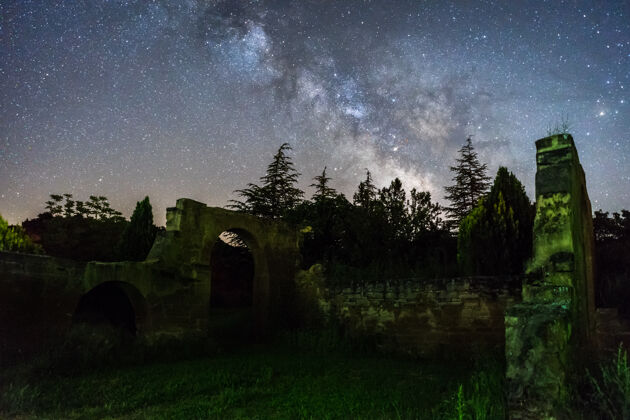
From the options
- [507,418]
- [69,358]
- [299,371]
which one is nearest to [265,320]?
[299,371]

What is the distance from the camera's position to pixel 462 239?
A: 1087 centimetres

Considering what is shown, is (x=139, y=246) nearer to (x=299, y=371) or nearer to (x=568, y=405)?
(x=299, y=371)

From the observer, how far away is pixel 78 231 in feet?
64.1

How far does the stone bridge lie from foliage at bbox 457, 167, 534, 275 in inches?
201

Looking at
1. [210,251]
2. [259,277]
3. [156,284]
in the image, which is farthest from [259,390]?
[259,277]

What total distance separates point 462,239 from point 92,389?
885 centimetres

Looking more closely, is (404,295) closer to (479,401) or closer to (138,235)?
(479,401)

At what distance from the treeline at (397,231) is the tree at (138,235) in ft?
17.3

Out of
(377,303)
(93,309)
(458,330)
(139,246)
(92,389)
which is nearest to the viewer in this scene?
(92,389)

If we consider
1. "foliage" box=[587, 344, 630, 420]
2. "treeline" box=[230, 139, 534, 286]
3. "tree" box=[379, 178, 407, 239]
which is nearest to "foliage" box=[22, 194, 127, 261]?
"treeline" box=[230, 139, 534, 286]

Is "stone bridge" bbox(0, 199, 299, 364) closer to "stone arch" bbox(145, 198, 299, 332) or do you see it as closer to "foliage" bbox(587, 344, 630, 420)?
"stone arch" bbox(145, 198, 299, 332)

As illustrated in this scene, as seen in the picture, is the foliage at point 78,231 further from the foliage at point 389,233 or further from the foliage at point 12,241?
Answer: the foliage at point 389,233

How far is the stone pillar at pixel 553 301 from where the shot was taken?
3.74 m

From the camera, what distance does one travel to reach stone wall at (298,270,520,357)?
7.64 metres
